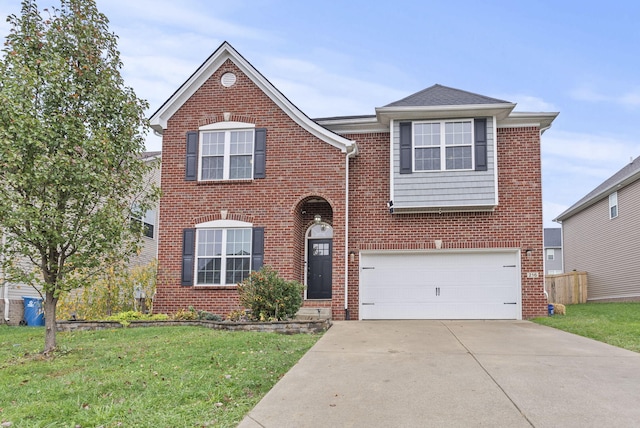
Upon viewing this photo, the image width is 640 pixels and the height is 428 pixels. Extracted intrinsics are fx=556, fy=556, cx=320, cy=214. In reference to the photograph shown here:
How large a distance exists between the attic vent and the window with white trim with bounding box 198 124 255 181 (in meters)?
1.29

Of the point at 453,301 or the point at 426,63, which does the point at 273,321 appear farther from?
the point at 426,63

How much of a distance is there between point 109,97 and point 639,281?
1872 cm

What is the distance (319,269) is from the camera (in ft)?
50.4

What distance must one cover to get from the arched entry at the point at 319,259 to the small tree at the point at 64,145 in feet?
21.1

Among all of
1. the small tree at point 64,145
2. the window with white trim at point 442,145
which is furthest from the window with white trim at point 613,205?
the small tree at point 64,145

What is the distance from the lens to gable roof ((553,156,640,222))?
66.0 ft

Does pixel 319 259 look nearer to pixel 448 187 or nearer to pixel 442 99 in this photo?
pixel 448 187

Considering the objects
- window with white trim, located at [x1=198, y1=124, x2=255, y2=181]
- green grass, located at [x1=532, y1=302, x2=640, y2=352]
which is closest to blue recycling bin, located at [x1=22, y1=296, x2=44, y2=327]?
window with white trim, located at [x1=198, y1=124, x2=255, y2=181]

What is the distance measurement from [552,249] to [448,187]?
39.7 m

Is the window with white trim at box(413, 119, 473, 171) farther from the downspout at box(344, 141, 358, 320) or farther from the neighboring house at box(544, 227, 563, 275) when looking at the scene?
the neighboring house at box(544, 227, 563, 275)

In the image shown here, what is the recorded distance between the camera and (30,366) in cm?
781

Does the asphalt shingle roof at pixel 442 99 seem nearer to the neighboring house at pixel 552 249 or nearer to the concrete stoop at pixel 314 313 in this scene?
the concrete stoop at pixel 314 313

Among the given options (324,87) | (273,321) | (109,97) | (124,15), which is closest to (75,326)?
(273,321)

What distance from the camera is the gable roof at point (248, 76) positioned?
1445 centimetres
